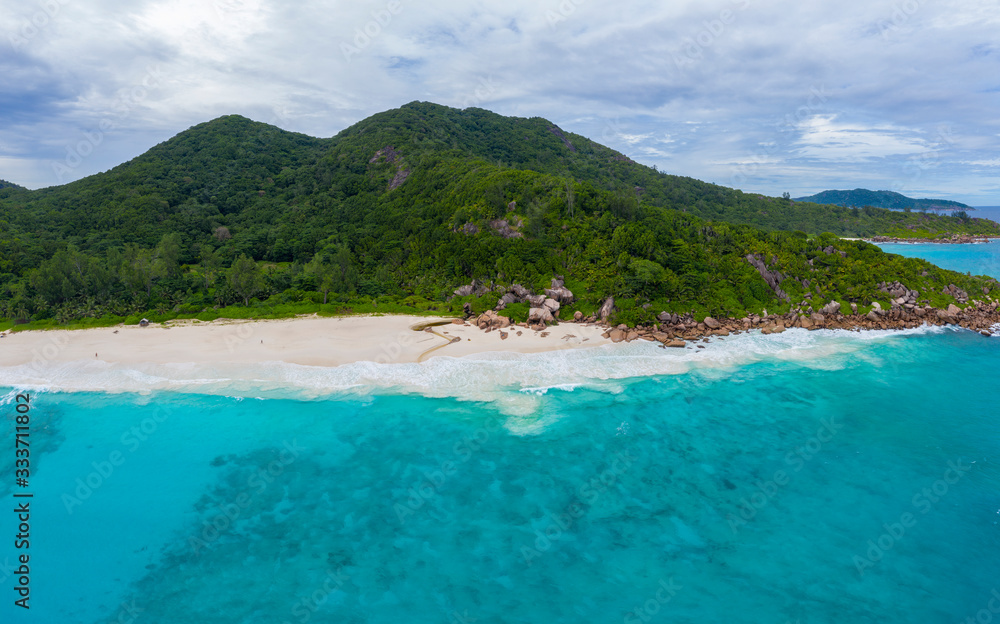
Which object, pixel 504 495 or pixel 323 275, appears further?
pixel 323 275

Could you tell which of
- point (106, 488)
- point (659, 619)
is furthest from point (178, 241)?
point (659, 619)

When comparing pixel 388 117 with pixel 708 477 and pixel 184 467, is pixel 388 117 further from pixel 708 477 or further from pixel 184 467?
pixel 708 477

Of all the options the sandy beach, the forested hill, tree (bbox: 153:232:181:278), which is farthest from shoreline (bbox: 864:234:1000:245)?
tree (bbox: 153:232:181:278)

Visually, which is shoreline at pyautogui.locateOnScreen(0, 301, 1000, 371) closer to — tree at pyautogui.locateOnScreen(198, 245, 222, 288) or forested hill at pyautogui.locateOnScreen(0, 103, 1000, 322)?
forested hill at pyautogui.locateOnScreen(0, 103, 1000, 322)

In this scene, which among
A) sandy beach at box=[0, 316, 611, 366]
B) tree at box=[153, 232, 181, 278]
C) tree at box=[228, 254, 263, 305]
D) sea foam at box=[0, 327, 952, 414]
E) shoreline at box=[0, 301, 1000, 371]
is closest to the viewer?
sea foam at box=[0, 327, 952, 414]

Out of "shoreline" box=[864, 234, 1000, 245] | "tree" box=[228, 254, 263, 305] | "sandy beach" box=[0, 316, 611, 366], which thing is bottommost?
"sandy beach" box=[0, 316, 611, 366]

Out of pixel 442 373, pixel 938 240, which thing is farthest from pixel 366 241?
pixel 938 240

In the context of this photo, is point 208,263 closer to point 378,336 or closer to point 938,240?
point 378,336
